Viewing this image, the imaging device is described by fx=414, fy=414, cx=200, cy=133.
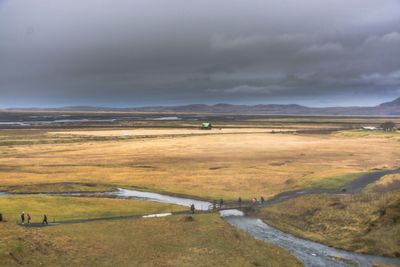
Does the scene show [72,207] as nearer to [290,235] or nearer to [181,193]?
[181,193]

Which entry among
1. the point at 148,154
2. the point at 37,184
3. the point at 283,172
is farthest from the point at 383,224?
the point at 148,154

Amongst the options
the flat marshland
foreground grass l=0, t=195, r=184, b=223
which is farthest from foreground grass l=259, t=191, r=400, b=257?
foreground grass l=0, t=195, r=184, b=223

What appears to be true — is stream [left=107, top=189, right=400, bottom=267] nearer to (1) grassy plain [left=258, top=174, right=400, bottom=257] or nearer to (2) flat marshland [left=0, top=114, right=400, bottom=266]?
(1) grassy plain [left=258, top=174, right=400, bottom=257]

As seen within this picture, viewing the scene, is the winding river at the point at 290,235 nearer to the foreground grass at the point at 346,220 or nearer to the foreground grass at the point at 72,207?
the foreground grass at the point at 346,220

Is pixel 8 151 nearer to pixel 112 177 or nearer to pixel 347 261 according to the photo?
pixel 112 177

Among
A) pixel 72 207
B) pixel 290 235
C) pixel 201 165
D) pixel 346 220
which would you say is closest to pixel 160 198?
pixel 72 207

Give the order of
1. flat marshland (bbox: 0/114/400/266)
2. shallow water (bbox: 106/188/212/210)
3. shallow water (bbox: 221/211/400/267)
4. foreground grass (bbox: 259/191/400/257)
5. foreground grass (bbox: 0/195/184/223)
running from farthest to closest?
shallow water (bbox: 106/188/212/210) → foreground grass (bbox: 0/195/184/223) → foreground grass (bbox: 259/191/400/257) → shallow water (bbox: 221/211/400/267) → flat marshland (bbox: 0/114/400/266)

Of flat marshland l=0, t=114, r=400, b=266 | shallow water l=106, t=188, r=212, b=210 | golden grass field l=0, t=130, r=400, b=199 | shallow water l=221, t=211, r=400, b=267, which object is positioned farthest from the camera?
golden grass field l=0, t=130, r=400, b=199

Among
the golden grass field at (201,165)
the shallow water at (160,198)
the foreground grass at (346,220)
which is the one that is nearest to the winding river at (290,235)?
the shallow water at (160,198)
